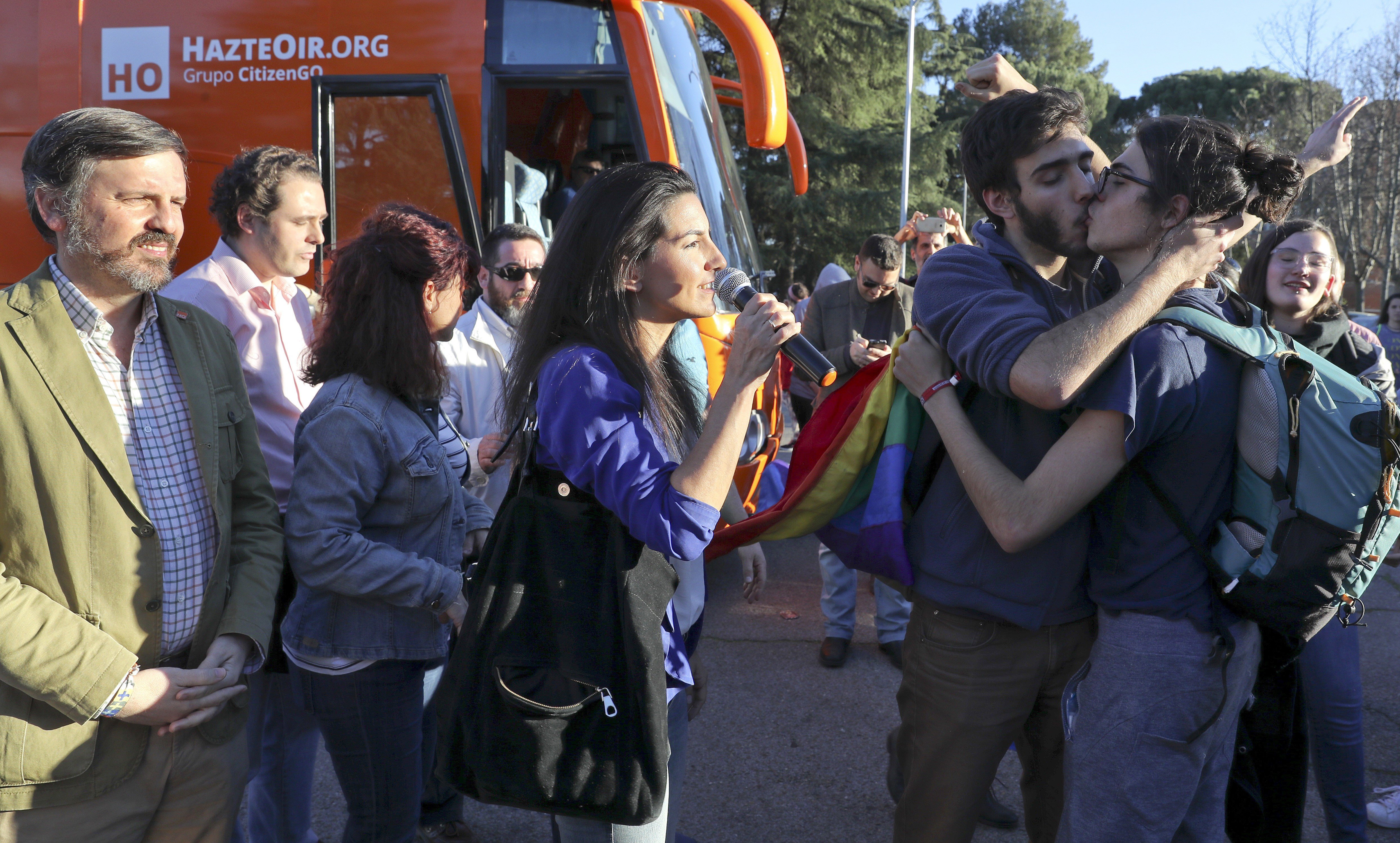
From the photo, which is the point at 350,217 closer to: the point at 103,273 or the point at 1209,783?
the point at 103,273

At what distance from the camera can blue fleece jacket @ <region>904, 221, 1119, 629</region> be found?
5.98 ft

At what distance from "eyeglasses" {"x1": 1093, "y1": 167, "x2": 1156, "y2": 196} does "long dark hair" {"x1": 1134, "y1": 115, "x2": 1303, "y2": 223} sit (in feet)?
0.04

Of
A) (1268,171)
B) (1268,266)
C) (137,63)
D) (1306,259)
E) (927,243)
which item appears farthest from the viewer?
(137,63)

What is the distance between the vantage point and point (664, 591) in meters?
1.64

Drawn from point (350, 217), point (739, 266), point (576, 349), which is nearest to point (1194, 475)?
point (576, 349)

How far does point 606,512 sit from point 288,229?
6.01 feet

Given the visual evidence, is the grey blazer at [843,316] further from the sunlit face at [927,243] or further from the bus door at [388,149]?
the bus door at [388,149]

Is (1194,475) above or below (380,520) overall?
above

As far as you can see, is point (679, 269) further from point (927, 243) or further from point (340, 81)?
point (340, 81)

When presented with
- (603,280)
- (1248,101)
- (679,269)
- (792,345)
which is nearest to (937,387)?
(792,345)

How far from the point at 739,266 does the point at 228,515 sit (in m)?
3.57

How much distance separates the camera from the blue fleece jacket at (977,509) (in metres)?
1.82

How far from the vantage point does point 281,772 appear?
2.62 metres

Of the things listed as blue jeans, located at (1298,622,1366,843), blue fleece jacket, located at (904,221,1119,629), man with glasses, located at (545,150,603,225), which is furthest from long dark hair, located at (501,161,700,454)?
man with glasses, located at (545,150,603,225)
